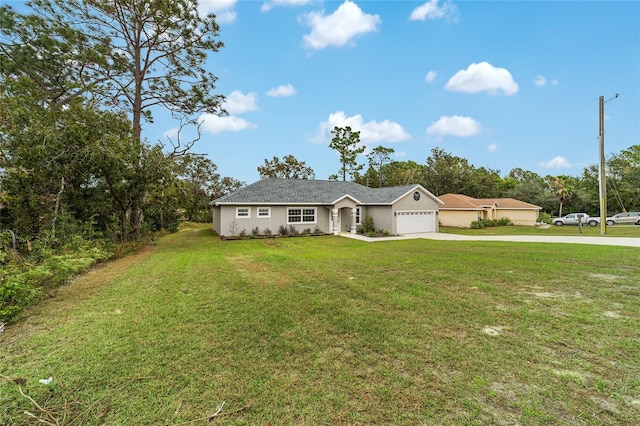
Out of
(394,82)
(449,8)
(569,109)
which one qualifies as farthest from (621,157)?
(449,8)

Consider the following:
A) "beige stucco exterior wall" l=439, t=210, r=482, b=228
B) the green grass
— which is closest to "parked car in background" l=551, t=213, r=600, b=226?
"beige stucco exterior wall" l=439, t=210, r=482, b=228

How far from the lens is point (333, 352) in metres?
3.67

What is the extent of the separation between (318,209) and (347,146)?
69.6 feet

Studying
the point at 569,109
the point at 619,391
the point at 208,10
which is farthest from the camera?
the point at 569,109

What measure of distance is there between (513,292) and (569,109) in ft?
69.5

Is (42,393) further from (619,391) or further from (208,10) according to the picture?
(208,10)

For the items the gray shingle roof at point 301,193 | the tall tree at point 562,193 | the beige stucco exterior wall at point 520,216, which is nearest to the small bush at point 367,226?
the gray shingle roof at point 301,193

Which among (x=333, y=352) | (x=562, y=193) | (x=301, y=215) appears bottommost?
(x=333, y=352)

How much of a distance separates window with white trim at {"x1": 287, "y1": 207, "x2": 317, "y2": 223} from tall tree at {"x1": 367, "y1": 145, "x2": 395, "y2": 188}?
24.9 metres

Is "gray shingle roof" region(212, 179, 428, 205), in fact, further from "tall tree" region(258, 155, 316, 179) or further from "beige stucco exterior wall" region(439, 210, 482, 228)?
"tall tree" region(258, 155, 316, 179)

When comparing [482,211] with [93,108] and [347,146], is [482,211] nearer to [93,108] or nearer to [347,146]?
[347,146]

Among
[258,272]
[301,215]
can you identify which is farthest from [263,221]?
[258,272]

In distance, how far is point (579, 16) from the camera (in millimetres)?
13492

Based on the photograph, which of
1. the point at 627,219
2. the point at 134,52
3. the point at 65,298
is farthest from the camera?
the point at 627,219
